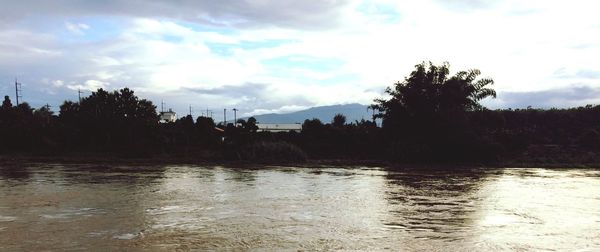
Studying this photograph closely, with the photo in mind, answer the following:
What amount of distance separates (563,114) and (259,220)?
125 ft

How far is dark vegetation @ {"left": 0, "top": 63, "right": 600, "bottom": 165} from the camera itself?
92.2 feet

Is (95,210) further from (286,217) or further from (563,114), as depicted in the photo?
(563,114)

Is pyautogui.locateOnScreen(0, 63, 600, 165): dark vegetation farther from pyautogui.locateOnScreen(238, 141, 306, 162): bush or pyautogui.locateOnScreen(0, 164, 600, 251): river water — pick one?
pyautogui.locateOnScreen(0, 164, 600, 251): river water

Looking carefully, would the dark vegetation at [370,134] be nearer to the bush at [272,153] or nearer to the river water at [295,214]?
the bush at [272,153]

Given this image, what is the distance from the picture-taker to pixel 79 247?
7852 mm

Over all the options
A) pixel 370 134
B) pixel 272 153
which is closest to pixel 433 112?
pixel 370 134

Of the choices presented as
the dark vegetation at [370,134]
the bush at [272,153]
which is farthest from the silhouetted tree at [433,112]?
the bush at [272,153]

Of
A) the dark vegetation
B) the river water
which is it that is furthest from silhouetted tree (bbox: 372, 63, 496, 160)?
the river water

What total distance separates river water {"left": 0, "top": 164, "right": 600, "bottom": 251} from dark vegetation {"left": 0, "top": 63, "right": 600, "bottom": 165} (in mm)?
8952

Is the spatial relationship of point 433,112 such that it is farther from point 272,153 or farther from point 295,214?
point 295,214

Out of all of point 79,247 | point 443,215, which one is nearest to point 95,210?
point 79,247

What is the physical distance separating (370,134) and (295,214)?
22781 millimetres

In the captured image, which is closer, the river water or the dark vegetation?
the river water

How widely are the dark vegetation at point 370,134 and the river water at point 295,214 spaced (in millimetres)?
8952
